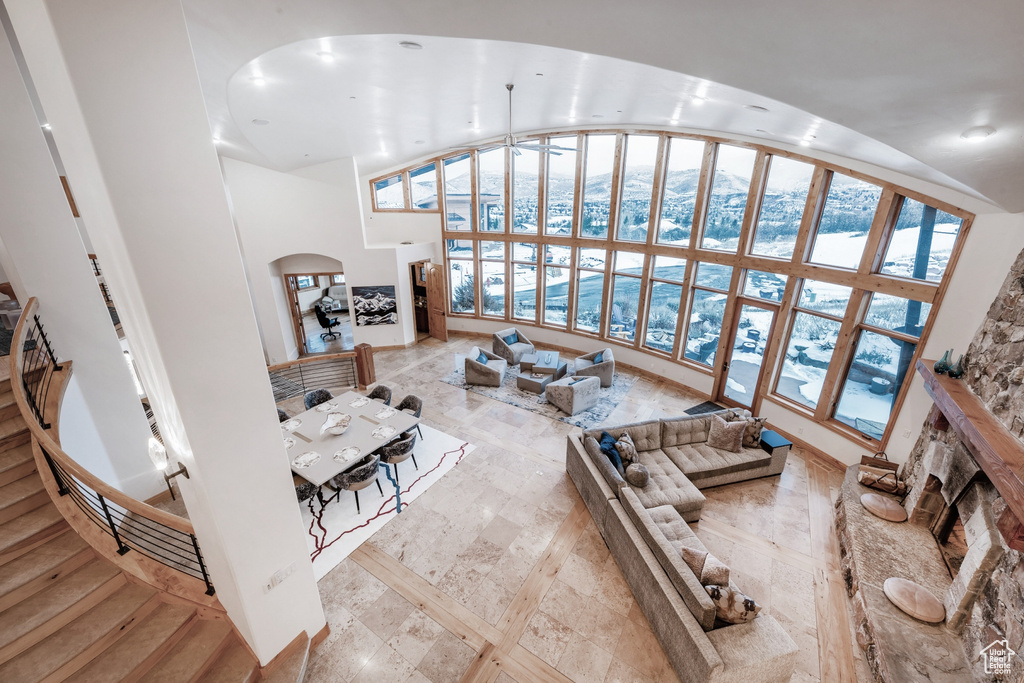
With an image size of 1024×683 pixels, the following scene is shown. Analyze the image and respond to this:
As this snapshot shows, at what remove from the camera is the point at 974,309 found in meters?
4.57

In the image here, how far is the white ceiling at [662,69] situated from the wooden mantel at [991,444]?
1.89 metres

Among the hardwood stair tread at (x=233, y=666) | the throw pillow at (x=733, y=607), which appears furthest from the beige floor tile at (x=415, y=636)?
the throw pillow at (x=733, y=607)

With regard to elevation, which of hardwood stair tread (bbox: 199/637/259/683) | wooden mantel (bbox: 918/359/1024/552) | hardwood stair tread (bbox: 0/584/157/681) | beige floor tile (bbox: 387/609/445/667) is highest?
wooden mantel (bbox: 918/359/1024/552)

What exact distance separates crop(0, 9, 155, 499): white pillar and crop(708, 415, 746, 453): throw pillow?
310 inches

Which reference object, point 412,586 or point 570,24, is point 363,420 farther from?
point 570,24

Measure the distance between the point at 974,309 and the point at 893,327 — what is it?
1003 millimetres

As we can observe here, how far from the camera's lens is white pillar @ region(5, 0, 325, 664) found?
189 centimetres

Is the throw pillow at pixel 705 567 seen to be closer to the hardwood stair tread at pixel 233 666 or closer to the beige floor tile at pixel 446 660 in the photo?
the beige floor tile at pixel 446 660

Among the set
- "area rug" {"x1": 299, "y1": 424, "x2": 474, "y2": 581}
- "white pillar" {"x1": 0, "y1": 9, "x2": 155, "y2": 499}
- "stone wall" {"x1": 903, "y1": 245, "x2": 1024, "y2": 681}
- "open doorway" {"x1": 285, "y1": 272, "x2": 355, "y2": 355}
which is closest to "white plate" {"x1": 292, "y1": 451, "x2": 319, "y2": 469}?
"area rug" {"x1": 299, "y1": 424, "x2": 474, "y2": 581}

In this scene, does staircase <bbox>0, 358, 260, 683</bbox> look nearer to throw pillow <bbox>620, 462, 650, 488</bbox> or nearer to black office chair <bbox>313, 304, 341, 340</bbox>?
throw pillow <bbox>620, 462, 650, 488</bbox>

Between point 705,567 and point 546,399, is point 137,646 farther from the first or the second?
point 546,399

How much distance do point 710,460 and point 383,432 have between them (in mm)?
4688

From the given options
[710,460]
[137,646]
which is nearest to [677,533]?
[710,460]

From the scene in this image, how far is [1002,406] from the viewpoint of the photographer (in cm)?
362
